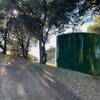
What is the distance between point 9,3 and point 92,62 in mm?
4411

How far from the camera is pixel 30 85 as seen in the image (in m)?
8.76

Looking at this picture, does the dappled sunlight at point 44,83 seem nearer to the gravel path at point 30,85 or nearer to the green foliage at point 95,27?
the gravel path at point 30,85

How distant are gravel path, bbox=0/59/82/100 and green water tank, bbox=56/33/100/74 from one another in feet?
5.88

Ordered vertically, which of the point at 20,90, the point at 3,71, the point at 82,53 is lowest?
the point at 20,90

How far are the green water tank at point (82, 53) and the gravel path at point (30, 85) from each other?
1792mm

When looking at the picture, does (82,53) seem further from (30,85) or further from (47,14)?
(30,85)

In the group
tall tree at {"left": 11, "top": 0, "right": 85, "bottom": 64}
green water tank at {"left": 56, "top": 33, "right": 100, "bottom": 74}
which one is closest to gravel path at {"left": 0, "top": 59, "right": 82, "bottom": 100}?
green water tank at {"left": 56, "top": 33, "right": 100, "bottom": 74}

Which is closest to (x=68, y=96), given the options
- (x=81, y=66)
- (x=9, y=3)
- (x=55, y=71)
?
(x=55, y=71)

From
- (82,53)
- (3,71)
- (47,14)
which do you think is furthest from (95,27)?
(3,71)

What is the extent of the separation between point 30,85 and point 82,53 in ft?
12.1

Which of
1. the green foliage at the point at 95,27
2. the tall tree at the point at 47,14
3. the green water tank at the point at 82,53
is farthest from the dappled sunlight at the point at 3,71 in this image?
the green foliage at the point at 95,27

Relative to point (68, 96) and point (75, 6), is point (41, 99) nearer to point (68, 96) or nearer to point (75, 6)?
point (68, 96)

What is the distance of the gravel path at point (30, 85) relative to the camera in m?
8.06

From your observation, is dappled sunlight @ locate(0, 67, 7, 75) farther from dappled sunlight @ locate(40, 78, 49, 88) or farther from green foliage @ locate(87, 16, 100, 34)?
green foliage @ locate(87, 16, 100, 34)
